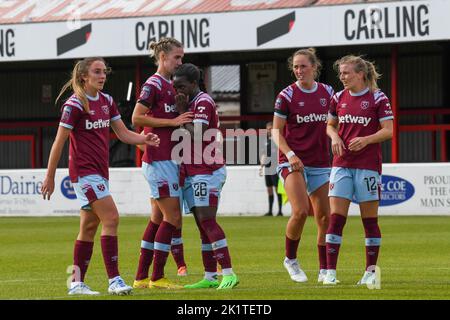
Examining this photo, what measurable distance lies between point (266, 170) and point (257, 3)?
6.35 metres

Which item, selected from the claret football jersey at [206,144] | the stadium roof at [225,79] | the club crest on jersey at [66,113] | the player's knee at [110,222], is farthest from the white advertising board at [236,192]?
the club crest on jersey at [66,113]

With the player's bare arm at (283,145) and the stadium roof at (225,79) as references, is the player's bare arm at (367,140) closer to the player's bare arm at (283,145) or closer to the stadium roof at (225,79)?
the player's bare arm at (283,145)

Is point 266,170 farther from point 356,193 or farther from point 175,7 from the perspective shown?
point 356,193

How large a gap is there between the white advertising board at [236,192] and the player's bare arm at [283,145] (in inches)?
566

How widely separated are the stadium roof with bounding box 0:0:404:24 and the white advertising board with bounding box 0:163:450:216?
4914 millimetres

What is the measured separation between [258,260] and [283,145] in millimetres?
3859

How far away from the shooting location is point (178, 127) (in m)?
11.2

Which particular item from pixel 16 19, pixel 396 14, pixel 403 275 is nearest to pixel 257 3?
pixel 396 14

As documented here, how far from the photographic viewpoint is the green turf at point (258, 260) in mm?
10648

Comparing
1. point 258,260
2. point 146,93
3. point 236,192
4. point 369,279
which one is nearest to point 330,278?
point 369,279

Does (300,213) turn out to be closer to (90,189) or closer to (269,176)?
(90,189)

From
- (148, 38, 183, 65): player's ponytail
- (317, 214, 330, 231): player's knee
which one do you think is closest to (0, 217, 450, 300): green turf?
(317, 214, 330, 231): player's knee

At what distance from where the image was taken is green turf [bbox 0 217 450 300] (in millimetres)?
10648

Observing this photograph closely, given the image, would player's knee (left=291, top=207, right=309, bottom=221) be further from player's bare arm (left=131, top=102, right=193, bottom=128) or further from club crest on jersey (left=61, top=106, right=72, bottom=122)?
club crest on jersey (left=61, top=106, right=72, bottom=122)
